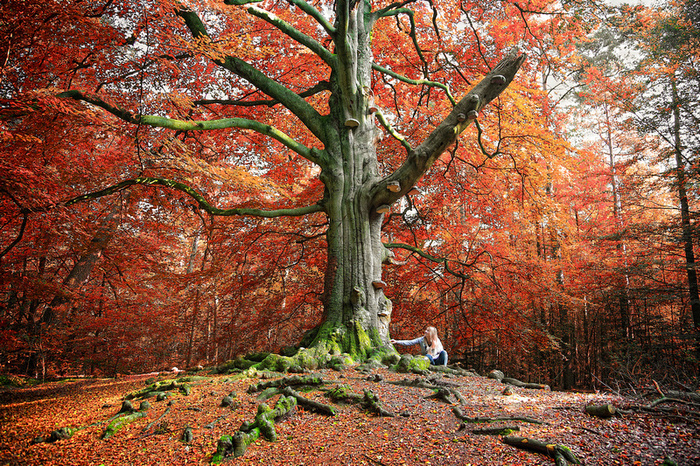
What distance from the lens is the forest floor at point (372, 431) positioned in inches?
79.7

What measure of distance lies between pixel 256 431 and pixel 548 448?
6.47 feet

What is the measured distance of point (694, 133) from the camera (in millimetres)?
8703

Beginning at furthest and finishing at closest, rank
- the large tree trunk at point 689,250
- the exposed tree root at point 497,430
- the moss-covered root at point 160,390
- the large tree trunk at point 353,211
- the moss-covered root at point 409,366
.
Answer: the large tree trunk at point 689,250 → the large tree trunk at point 353,211 → the moss-covered root at point 409,366 → the moss-covered root at point 160,390 → the exposed tree root at point 497,430

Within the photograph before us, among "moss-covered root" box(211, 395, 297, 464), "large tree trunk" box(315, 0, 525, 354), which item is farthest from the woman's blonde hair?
"moss-covered root" box(211, 395, 297, 464)

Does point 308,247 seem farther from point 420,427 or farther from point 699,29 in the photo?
point 699,29

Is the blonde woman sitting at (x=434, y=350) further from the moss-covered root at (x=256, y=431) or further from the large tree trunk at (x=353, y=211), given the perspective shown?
the moss-covered root at (x=256, y=431)

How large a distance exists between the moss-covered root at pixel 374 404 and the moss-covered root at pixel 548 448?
978mm

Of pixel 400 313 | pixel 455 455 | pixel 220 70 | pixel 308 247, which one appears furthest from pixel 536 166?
pixel 220 70

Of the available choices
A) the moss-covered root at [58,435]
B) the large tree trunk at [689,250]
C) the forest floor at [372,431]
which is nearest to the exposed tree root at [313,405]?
the forest floor at [372,431]

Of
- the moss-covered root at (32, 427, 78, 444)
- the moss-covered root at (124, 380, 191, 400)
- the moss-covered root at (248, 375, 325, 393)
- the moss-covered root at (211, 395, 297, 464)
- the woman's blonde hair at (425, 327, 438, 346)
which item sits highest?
the woman's blonde hair at (425, 327, 438, 346)

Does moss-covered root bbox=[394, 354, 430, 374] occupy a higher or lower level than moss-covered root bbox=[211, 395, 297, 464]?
higher

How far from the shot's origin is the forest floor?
2.02 m

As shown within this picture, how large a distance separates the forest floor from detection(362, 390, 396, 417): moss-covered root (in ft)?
Result: 0.19

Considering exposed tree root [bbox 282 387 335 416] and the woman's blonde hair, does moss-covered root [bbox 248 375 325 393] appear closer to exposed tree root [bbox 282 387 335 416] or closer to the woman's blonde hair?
exposed tree root [bbox 282 387 335 416]
